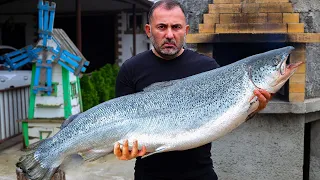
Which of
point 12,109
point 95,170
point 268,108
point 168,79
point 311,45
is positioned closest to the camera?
point 168,79

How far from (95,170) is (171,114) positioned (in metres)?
3.99

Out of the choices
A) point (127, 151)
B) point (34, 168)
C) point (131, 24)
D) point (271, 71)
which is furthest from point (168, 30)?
point (131, 24)

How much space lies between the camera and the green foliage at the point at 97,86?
8.35 metres

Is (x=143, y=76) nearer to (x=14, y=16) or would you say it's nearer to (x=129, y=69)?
(x=129, y=69)

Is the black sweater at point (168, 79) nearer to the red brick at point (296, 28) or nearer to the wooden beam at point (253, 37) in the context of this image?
the wooden beam at point (253, 37)

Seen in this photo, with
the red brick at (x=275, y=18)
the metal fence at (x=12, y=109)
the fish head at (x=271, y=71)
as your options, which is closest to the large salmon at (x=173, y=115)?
the fish head at (x=271, y=71)

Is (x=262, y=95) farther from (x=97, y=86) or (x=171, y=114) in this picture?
(x=97, y=86)

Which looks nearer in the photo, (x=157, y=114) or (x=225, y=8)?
(x=157, y=114)

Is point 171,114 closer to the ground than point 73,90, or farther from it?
farther from it

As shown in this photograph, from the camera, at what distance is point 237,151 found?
5.06m

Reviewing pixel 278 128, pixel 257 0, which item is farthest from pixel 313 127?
pixel 257 0

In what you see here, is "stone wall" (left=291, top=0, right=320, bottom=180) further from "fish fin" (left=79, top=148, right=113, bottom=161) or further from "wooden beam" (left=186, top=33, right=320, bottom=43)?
"fish fin" (left=79, top=148, right=113, bottom=161)

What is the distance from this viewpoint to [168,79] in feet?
8.39

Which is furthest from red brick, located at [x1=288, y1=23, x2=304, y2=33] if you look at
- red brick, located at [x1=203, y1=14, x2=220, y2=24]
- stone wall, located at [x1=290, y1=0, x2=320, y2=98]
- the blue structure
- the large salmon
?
the blue structure
